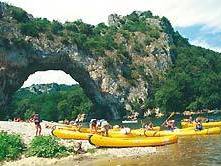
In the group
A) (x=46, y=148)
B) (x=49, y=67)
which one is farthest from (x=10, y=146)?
(x=49, y=67)

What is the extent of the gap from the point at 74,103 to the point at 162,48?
105ft

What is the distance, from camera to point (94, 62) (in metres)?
112

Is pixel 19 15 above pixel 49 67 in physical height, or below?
above

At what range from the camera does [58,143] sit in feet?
93.9

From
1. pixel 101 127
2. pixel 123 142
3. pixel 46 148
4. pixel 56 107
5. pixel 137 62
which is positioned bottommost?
pixel 46 148

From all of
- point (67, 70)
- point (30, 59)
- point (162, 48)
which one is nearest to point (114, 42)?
point (162, 48)

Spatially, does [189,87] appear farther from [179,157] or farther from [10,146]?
[10,146]

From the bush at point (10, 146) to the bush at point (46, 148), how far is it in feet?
2.50

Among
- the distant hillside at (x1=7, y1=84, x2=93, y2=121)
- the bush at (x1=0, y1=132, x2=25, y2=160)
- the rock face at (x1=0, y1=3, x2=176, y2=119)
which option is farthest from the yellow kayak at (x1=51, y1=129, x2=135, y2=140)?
the distant hillside at (x1=7, y1=84, x2=93, y2=121)

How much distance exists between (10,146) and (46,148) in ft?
7.70

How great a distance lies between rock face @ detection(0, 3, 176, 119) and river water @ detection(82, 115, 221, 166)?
67.5 meters

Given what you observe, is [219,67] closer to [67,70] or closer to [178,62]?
[178,62]

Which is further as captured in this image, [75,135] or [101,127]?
[75,135]

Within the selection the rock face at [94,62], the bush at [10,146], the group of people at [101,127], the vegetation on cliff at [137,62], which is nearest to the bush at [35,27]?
the vegetation on cliff at [137,62]
